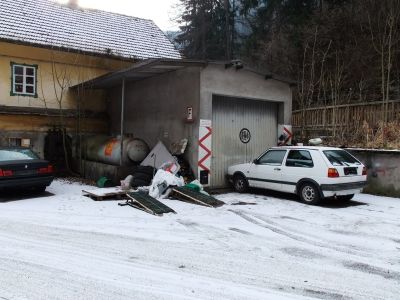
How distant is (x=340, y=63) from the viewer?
20.7 m

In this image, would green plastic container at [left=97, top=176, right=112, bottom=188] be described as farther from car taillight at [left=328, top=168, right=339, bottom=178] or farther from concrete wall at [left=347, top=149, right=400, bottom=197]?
concrete wall at [left=347, top=149, right=400, bottom=197]

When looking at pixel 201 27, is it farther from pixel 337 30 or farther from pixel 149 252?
pixel 149 252

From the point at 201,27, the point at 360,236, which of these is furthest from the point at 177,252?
the point at 201,27

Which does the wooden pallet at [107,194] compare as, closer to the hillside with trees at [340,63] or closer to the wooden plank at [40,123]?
the wooden plank at [40,123]

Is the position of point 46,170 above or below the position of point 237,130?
below

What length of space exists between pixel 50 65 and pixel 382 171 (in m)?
13.2

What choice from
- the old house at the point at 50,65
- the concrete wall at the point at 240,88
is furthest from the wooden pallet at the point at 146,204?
the old house at the point at 50,65

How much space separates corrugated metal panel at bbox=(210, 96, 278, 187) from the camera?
→ 13.0m

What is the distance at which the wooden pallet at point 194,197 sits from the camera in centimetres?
1018

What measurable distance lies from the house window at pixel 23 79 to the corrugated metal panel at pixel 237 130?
313 inches

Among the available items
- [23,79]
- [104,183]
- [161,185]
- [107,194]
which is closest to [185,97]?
[161,185]

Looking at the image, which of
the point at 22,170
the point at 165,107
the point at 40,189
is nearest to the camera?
the point at 22,170

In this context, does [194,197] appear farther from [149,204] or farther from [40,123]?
[40,123]

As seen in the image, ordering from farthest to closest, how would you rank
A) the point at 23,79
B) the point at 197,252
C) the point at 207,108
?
the point at 23,79 → the point at 207,108 → the point at 197,252
